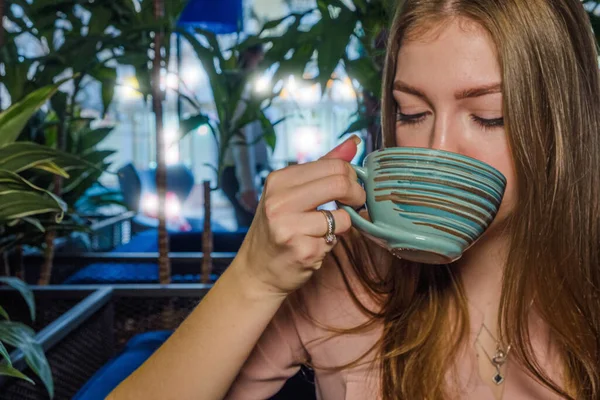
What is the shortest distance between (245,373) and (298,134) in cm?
857

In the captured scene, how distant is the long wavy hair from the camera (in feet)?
2.21

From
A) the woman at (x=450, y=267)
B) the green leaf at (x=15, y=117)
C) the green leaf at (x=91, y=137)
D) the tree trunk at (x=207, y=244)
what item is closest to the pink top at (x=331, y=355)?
the woman at (x=450, y=267)

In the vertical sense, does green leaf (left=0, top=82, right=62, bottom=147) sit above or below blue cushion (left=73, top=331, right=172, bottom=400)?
above

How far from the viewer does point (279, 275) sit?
1.90 feet

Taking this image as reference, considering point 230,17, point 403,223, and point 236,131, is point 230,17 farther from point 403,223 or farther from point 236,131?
point 403,223

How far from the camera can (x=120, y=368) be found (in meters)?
0.95

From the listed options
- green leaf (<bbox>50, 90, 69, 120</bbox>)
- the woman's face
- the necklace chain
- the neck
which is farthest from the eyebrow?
green leaf (<bbox>50, 90, 69, 120</bbox>)

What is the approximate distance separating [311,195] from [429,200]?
0.33 ft

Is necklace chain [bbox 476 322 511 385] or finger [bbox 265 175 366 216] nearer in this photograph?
finger [bbox 265 175 366 216]

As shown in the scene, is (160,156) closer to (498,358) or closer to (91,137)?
(91,137)

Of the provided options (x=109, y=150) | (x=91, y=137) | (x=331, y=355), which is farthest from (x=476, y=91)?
(x=91, y=137)

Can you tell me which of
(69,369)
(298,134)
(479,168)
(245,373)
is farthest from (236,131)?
(298,134)

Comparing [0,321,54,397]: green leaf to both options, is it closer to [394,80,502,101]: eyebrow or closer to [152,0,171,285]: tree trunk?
[394,80,502,101]: eyebrow

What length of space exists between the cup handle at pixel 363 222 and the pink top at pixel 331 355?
289 mm
